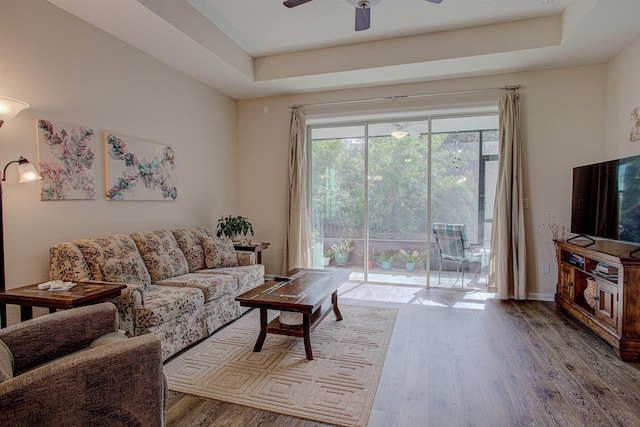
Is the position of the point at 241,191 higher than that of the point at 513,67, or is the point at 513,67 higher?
the point at 513,67

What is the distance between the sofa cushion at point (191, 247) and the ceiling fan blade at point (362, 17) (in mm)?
2878

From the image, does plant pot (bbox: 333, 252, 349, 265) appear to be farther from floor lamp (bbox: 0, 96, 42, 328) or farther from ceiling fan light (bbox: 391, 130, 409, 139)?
floor lamp (bbox: 0, 96, 42, 328)

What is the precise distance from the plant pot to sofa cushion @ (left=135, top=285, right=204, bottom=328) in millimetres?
2642

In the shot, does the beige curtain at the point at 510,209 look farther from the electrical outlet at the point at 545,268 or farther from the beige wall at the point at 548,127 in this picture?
the electrical outlet at the point at 545,268

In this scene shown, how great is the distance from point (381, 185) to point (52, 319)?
4.17m

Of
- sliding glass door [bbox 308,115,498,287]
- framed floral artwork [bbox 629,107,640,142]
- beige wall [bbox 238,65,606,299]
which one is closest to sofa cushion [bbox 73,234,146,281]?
sliding glass door [bbox 308,115,498,287]

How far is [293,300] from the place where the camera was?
8.50 feet

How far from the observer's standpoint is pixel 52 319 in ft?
5.58

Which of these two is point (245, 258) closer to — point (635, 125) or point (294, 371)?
point (294, 371)

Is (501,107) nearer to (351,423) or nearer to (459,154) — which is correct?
(459,154)

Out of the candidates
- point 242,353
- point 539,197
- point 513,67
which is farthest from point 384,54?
point 242,353

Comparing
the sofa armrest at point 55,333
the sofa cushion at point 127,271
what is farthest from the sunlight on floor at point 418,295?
the sofa armrest at point 55,333

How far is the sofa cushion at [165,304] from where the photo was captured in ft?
8.09

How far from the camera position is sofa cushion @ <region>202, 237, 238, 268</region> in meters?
3.91
